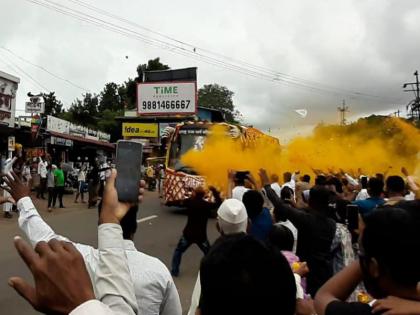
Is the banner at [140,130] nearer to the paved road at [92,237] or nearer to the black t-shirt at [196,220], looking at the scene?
the paved road at [92,237]

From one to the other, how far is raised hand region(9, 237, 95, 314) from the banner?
34833 mm

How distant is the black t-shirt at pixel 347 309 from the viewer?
1.79 meters

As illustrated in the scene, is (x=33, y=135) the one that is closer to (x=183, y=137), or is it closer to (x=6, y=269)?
(x=183, y=137)

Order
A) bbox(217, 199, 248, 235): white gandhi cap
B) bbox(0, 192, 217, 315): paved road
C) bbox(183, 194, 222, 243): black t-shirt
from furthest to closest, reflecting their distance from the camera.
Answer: bbox(183, 194, 222, 243): black t-shirt < bbox(0, 192, 217, 315): paved road < bbox(217, 199, 248, 235): white gandhi cap

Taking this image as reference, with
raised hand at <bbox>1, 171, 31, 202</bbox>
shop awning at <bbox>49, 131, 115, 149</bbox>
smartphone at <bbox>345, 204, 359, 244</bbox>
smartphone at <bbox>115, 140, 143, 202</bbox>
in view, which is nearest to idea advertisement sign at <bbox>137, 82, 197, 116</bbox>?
shop awning at <bbox>49, 131, 115, 149</bbox>

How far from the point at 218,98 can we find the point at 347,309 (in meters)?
72.7

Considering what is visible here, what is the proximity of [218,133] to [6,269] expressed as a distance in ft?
29.3

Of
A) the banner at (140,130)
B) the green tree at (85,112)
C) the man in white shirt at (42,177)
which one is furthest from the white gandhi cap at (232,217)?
the green tree at (85,112)

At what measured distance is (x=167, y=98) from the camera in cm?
3641

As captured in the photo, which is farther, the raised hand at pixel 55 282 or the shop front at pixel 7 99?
the shop front at pixel 7 99

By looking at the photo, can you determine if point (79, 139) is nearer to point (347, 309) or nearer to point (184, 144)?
point (184, 144)

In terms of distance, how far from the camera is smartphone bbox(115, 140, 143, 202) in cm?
195

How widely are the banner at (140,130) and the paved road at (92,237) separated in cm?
1616

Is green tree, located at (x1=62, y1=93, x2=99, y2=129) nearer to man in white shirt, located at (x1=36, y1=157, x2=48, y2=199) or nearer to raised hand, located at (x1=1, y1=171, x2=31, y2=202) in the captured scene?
man in white shirt, located at (x1=36, y1=157, x2=48, y2=199)
